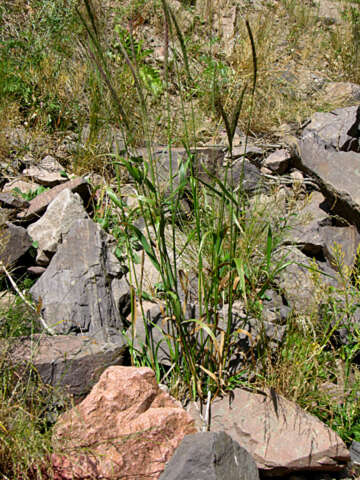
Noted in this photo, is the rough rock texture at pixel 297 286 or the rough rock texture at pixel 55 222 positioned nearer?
the rough rock texture at pixel 297 286

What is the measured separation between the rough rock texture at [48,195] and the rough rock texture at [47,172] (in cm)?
25

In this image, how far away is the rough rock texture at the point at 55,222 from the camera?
109 inches

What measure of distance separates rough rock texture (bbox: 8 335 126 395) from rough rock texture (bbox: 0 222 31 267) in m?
0.69

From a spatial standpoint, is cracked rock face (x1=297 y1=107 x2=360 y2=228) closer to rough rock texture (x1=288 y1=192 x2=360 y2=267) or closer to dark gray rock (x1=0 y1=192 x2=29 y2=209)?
rough rock texture (x1=288 y1=192 x2=360 y2=267)

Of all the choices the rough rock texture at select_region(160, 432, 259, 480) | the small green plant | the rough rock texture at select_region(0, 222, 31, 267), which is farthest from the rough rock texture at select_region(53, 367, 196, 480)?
the small green plant

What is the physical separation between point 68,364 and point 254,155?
2.52 meters

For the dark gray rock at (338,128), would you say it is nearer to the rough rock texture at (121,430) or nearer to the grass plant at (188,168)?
the grass plant at (188,168)

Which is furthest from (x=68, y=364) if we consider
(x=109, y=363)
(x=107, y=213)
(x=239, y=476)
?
(x=107, y=213)

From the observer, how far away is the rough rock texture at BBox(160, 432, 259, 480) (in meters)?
1.50

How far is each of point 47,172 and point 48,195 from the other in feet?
1.41

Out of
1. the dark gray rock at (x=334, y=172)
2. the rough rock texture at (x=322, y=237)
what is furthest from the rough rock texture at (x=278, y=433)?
the dark gray rock at (x=334, y=172)

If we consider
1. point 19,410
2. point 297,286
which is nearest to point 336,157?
point 297,286

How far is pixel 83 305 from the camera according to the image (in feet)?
7.83

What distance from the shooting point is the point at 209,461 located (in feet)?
4.94
